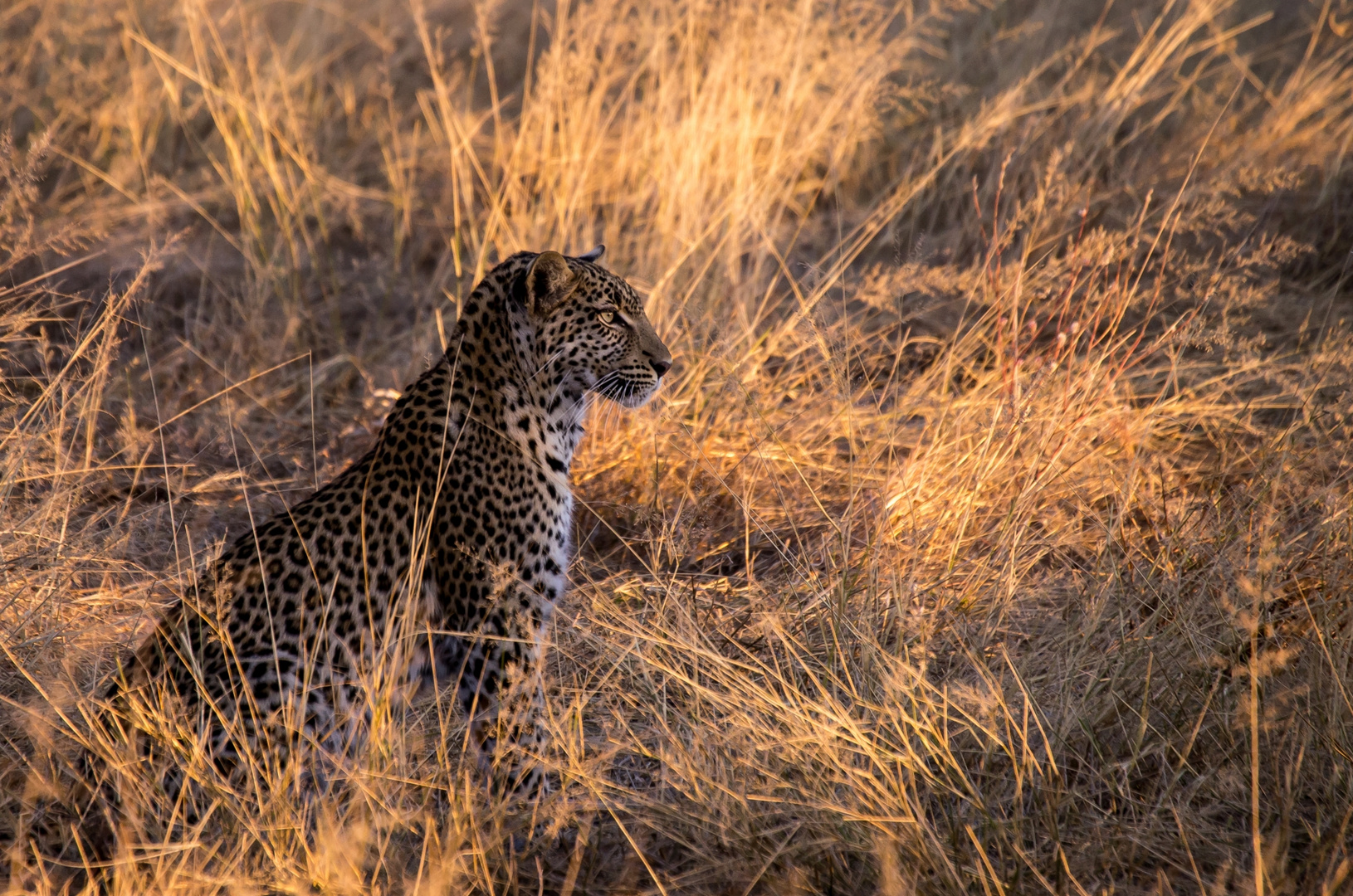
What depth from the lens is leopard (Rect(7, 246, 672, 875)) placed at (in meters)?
3.51

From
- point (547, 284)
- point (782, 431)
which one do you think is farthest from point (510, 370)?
point (782, 431)

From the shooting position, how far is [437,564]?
13.0 ft

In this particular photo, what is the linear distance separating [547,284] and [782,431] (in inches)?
71.0

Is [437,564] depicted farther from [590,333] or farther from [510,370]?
[590,333]

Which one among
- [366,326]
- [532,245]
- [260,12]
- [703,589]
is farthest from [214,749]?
[260,12]

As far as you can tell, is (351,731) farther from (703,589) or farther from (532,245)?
(532,245)

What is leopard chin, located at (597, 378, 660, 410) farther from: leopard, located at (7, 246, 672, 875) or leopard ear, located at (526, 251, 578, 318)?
leopard ear, located at (526, 251, 578, 318)

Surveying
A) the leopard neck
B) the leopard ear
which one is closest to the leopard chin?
the leopard neck

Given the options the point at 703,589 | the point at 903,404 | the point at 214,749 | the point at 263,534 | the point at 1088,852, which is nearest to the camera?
the point at 1088,852

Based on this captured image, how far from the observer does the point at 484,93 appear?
1003 centimetres

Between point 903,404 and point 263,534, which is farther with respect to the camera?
point 903,404

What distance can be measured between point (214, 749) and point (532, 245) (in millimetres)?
3658

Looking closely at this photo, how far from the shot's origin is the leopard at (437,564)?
11.5 ft

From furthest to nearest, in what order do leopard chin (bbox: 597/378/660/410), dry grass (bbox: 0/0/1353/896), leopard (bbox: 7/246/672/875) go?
leopard chin (bbox: 597/378/660/410) < leopard (bbox: 7/246/672/875) < dry grass (bbox: 0/0/1353/896)
